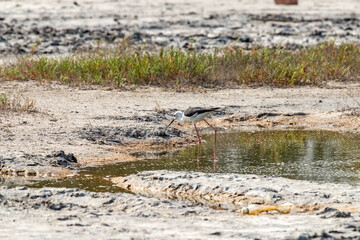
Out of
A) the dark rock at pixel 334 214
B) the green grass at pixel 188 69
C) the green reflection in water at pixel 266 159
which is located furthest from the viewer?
the green grass at pixel 188 69

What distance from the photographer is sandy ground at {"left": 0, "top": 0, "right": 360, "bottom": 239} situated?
5.67 m

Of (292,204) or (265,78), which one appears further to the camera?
(265,78)

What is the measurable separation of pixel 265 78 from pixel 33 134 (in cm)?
535

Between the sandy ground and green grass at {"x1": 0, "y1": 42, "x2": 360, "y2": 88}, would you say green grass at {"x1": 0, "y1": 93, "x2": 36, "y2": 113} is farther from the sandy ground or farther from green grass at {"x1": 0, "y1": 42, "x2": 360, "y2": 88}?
green grass at {"x1": 0, "y1": 42, "x2": 360, "y2": 88}

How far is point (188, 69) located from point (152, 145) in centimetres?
359

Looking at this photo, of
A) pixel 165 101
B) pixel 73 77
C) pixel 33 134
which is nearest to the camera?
pixel 33 134

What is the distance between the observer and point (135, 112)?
36.9 feet

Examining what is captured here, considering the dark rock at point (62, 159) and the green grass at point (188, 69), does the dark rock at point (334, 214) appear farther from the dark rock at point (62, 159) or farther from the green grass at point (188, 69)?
the green grass at point (188, 69)

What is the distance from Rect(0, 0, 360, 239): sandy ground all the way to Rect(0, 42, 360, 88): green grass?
0.26 metres

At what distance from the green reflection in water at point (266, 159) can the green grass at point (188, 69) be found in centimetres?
289

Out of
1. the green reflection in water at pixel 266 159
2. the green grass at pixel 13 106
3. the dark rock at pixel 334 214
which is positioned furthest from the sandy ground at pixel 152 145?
the green reflection in water at pixel 266 159

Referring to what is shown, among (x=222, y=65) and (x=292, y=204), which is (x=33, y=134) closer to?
(x=292, y=204)

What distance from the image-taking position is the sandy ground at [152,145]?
567cm

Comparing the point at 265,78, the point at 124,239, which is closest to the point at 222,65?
the point at 265,78
